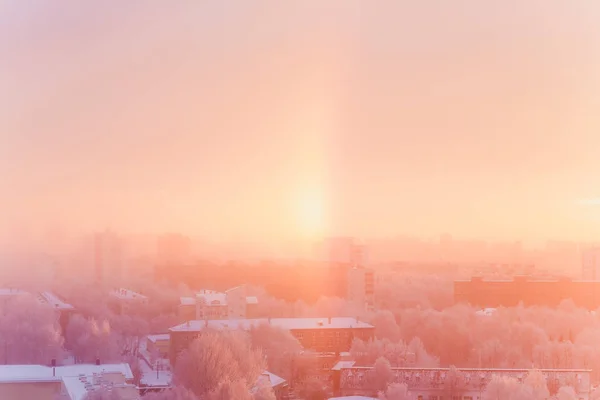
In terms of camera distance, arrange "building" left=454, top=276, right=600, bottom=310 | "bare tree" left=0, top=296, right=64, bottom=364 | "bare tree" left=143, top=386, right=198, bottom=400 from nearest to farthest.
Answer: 1. "bare tree" left=143, top=386, right=198, bottom=400
2. "bare tree" left=0, top=296, right=64, bottom=364
3. "building" left=454, top=276, right=600, bottom=310

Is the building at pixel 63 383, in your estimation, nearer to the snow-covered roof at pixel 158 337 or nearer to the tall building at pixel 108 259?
the snow-covered roof at pixel 158 337

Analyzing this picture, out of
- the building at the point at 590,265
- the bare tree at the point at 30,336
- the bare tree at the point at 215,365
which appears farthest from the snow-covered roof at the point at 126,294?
the building at the point at 590,265

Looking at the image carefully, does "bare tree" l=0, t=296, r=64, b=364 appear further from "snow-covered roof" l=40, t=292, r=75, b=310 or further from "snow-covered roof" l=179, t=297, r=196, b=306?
"snow-covered roof" l=179, t=297, r=196, b=306

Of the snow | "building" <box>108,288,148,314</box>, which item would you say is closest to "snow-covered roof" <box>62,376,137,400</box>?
"building" <box>108,288,148,314</box>

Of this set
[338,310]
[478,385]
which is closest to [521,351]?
[478,385]

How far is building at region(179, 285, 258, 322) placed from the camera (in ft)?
32.8

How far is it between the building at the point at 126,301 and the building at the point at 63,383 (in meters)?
4.54

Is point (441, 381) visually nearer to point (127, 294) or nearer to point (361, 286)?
point (127, 294)

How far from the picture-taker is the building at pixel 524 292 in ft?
41.8

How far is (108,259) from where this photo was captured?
36.4 ft

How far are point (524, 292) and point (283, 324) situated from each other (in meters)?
5.54

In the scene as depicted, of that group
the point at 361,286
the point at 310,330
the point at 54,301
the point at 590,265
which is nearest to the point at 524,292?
the point at 590,265

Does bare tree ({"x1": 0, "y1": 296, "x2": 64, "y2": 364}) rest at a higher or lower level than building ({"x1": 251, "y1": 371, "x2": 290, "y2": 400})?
higher

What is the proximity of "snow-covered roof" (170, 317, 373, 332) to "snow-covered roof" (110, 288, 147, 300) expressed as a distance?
1.81 metres
